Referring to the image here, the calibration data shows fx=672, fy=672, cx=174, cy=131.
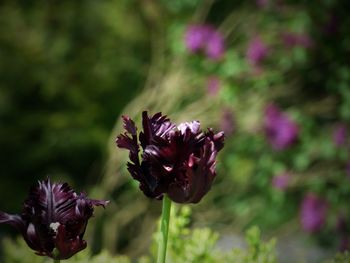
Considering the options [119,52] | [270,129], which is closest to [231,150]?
[270,129]


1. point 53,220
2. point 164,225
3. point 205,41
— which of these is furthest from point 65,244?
point 205,41

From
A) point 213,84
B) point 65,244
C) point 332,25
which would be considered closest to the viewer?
point 65,244

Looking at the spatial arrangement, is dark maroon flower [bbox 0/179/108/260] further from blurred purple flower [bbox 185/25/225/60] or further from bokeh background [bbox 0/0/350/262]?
blurred purple flower [bbox 185/25/225/60]

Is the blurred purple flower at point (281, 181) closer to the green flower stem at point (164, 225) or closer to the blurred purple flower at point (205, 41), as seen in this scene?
the blurred purple flower at point (205, 41)

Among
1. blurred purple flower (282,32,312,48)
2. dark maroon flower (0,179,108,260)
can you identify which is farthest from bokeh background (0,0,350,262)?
dark maroon flower (0,179,108,260)

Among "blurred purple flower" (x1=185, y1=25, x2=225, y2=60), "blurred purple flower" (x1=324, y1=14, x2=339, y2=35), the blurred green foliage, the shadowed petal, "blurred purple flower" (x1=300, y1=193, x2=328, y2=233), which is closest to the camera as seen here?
the shadowed petal

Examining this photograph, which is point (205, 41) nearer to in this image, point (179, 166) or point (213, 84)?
point (213, 84)
